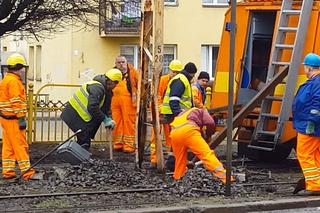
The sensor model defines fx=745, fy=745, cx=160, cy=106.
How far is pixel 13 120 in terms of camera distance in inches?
417

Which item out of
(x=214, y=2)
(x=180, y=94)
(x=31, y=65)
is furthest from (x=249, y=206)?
(x=31, y=65)

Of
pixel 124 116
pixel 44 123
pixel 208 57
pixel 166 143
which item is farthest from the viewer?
pixel 208 57

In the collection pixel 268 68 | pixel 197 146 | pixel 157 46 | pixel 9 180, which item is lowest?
pixel 9 180

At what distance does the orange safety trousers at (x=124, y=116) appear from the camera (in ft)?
47.4

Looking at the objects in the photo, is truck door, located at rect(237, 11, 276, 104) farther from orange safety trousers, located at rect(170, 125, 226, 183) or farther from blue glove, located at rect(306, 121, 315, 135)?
blue glove, located at rect(306, 121, 315, 135)

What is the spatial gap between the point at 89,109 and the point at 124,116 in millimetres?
2953

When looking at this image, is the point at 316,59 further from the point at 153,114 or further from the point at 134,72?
the point at 134,72

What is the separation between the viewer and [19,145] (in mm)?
10633

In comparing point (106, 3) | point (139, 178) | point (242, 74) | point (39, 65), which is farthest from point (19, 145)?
point (39, 65)

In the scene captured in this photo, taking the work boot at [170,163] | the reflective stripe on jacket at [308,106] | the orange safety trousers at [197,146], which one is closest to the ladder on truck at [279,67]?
the work boot at [170,163]

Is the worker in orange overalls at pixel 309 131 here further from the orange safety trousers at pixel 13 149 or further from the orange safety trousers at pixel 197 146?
the orange safety trousers at pixel 13 149

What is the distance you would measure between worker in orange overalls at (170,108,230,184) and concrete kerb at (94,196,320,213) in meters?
0.91

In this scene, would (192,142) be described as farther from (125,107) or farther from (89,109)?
(125,107)

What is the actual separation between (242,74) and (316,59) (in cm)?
291
